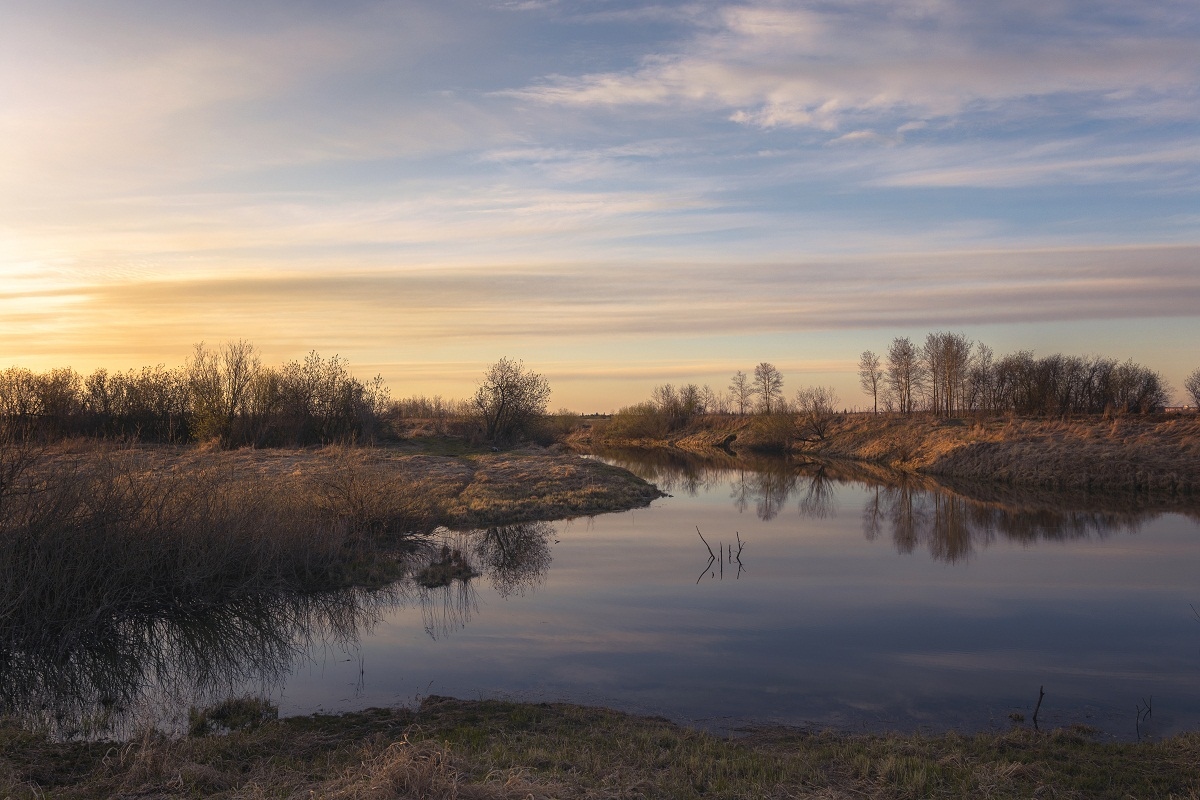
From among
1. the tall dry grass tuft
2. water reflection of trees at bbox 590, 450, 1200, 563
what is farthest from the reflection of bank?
water reflection of trees at bbox 590, 450, 1200, 563

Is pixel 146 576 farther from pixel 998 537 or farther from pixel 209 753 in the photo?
pixel 998 537

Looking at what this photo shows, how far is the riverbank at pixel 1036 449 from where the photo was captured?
1379 inches

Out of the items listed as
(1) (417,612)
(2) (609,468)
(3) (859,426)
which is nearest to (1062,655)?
(1) (417,612)

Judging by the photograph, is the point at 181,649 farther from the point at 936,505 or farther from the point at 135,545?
the point at 936,505

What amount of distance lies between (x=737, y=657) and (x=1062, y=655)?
16.4 ft

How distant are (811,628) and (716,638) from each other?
73.5 inches

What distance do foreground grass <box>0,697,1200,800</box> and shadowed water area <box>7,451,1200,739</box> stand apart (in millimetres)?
1196

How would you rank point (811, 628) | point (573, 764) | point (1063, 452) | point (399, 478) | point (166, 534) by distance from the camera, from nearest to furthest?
1. point (573, 764)
2. point (166, 534)
3. point (811, 628)
4. point (399, 478)
5. point (1063, 452)

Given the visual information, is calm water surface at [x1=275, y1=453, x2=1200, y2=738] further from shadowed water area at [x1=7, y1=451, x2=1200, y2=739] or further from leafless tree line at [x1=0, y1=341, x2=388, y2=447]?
leafless tree line at [x1=0, y1=341, x2=388, y2=447]

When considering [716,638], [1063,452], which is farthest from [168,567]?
[1063,452]

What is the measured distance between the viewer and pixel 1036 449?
39.9m

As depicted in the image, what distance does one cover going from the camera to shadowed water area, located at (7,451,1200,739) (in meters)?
10.0

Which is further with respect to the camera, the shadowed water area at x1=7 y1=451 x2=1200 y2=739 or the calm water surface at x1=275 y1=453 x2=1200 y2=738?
the calm water surface at x1=275 y1=453 x2=1200 y2=738

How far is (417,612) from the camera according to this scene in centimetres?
1493
